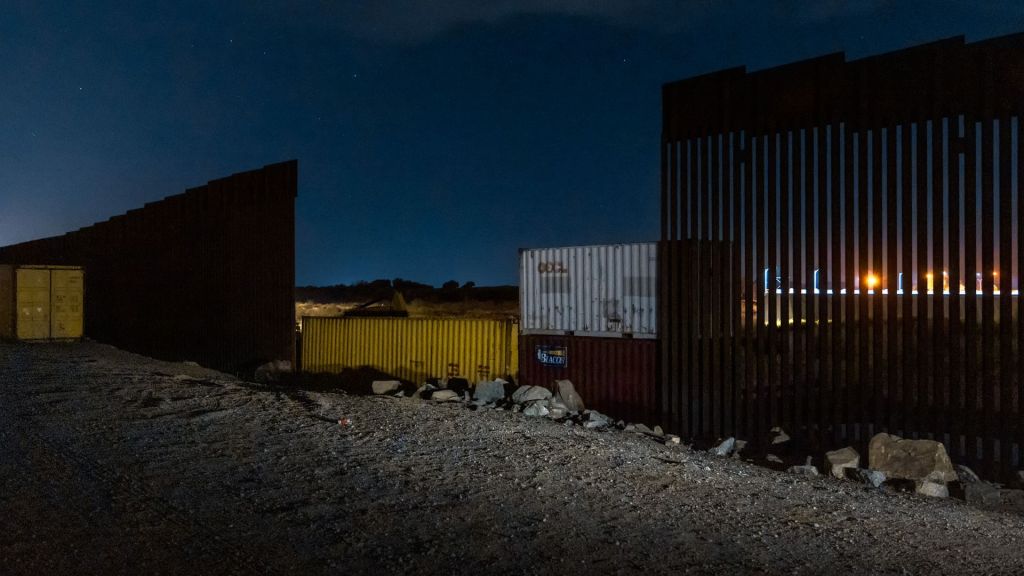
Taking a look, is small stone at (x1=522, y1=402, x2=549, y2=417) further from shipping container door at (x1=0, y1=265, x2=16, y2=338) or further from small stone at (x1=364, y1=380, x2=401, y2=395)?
shipping container door at (x1=0, y1=265, x2=16, y2=338)

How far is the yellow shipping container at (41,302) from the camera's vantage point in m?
25.6

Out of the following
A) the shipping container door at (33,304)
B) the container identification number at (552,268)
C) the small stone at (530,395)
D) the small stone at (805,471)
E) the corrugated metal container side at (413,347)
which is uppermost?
the container identification number at (552,268)

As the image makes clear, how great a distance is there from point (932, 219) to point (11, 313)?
26.4 metres

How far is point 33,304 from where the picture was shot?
25.9 m

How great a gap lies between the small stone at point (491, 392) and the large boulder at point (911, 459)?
763 centimetres

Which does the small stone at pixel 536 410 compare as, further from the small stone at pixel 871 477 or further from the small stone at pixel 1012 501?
the small stone at pixel 1012 501

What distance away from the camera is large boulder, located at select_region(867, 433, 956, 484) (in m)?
11.2

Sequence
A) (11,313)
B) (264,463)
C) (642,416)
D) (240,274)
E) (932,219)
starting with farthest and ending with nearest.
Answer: (240,274) → (11,313) → (642,416) → (932,219) → (264,463)

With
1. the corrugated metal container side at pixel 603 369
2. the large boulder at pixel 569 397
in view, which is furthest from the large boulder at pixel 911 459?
the large boulder at pixel 569 397

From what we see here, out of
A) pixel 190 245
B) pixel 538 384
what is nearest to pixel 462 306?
pixel 190 245

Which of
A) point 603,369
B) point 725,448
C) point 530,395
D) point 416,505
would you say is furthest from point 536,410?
point 416,505

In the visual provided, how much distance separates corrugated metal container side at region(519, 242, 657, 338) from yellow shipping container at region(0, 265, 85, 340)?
55.6 feet

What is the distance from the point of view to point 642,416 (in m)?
16.6

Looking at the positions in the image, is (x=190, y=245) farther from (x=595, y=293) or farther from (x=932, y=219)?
(x=932, y=219)
